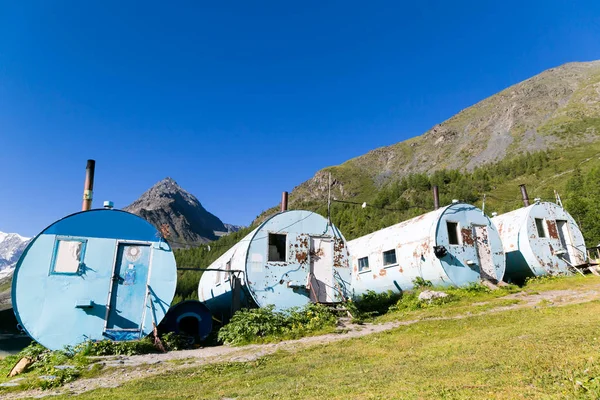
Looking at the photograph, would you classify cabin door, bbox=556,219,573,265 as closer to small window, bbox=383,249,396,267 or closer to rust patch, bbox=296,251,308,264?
small window, bbox=383,249,396,267

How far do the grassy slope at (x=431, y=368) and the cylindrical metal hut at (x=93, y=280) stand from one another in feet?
17.0

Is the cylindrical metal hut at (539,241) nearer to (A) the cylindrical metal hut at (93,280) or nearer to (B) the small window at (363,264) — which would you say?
(B) the small window at (363,264)

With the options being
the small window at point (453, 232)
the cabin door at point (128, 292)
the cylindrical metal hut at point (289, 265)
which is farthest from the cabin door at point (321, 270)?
the cabin door at point (128, 292)

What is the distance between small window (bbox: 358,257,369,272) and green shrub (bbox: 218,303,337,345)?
8.87 metres

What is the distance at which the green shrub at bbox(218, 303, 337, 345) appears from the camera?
14.0 metres

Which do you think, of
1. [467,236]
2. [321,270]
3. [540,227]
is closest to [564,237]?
[540,227]

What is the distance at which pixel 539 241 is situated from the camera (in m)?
24.0

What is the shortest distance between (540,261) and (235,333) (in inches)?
781

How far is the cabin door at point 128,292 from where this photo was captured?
522 inches

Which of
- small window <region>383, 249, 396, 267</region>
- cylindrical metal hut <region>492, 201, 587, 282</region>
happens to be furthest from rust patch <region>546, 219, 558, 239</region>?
small window <region>383, 249, 396, 267</region>

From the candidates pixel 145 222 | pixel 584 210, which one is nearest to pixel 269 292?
pixel 145 222

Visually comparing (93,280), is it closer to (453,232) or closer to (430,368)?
(430,368)

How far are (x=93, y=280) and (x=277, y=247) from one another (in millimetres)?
8759

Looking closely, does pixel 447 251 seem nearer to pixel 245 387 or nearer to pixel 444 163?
pixel 245 387
